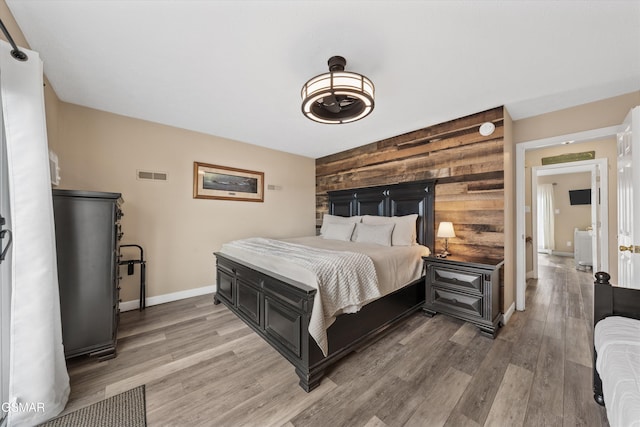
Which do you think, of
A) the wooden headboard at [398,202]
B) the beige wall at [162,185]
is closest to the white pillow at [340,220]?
the wooden headboard at [398,202]

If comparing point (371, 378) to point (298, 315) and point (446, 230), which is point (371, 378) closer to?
point (298, 315)

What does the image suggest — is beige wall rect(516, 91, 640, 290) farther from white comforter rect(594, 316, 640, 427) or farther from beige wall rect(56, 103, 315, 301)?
beige wall rect(56, 103, 315, 301)

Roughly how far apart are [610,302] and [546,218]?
7733 millimetres

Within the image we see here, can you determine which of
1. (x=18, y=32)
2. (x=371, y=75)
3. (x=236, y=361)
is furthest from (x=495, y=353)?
(x=18, y=32)

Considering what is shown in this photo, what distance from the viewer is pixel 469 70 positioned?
2.06 m

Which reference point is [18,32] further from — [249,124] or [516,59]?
[516,59]

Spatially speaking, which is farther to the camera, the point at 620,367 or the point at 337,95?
the point at 337,95

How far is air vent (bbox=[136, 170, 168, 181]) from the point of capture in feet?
10.2

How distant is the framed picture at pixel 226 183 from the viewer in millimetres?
3576

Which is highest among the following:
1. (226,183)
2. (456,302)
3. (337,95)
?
(337,95)

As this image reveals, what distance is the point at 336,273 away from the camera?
6.03ft

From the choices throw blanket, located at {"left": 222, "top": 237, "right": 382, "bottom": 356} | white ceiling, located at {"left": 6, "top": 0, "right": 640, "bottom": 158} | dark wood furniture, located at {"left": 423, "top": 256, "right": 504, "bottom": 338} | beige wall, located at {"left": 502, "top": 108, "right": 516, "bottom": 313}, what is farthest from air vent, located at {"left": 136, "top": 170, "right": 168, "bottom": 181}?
beige wall, located at {"left": 502, "top": 108, "right": 516, "bottom": 313}

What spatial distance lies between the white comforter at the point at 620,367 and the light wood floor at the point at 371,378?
54 centimetres

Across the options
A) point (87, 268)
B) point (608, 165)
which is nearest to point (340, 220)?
point (87, 268)
